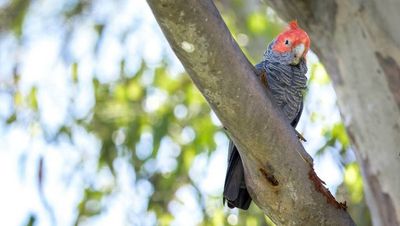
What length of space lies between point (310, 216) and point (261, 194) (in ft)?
0.47

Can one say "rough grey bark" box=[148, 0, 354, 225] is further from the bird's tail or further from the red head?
the red head

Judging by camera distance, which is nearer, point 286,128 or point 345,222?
point 286,128

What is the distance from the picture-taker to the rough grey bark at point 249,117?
1658 mm

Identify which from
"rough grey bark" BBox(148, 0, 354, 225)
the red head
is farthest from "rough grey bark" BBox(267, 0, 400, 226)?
"rough grey bark" BBox(148, 0, 354, 225)

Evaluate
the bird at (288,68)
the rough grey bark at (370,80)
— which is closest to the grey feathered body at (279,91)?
the bird at (288,68)

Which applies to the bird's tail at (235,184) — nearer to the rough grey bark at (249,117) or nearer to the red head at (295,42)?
the rough grey bark at (249,117)

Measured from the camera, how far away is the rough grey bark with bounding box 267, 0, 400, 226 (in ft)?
7.64

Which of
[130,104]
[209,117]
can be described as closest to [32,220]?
[130,104]

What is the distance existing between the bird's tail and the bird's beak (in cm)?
44

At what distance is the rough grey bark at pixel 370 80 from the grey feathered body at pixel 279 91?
0.41 feet

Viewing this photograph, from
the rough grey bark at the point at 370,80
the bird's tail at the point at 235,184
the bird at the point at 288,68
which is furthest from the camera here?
the bird at the point at 288,68

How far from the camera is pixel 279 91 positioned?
7.96 feet

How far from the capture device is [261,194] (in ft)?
6.42

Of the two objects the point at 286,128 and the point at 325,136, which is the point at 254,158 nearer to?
the point at 286,128
